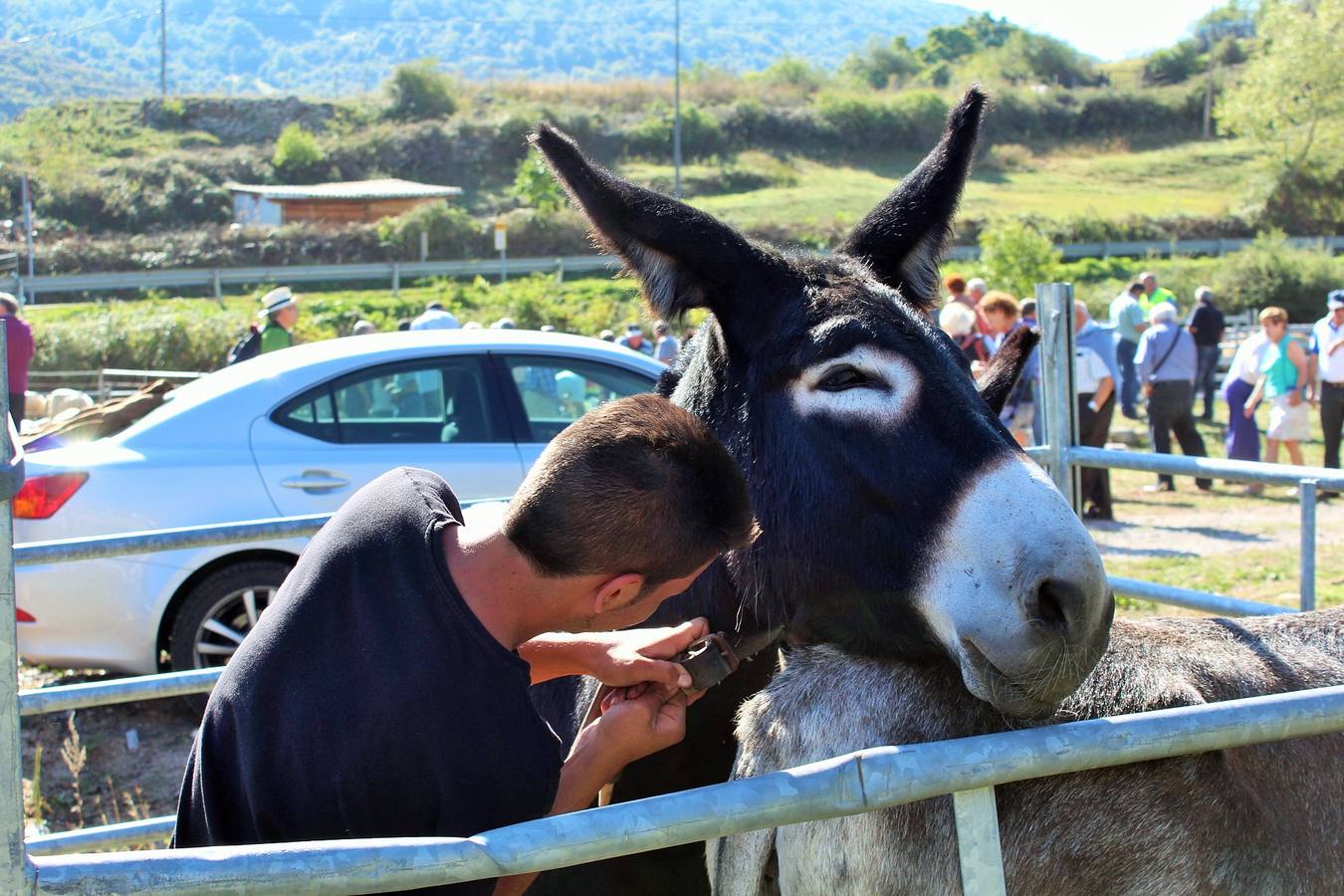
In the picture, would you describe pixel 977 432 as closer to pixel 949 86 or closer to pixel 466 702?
pixel 466 702

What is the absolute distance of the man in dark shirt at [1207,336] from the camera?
628 inches

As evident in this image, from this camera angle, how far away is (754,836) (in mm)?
2184

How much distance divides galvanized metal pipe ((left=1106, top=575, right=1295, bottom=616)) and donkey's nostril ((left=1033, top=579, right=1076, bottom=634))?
8.17ft

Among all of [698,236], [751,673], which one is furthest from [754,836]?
[698,236]

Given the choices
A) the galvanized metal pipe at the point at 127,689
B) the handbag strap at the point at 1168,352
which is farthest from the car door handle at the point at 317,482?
the handbag strap at the point at 1168,352

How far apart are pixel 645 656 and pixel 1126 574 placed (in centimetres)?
807

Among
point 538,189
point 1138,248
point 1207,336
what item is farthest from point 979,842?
point 538,189

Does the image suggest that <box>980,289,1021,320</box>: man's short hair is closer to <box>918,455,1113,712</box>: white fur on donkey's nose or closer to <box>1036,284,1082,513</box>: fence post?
<box>1036,284,1082,513</box>: fence post

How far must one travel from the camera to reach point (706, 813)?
57.2 inches

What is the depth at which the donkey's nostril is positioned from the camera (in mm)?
1825

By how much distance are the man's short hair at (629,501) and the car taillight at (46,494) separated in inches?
196

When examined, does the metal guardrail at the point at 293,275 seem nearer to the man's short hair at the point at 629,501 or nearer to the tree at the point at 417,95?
the man's short hair at the point at 629,501

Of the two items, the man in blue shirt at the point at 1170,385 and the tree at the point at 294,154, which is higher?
the tree at the point at 294,154

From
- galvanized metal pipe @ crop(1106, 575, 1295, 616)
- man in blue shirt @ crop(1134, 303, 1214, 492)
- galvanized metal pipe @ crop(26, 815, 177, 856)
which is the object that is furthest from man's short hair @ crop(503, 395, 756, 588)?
man in blue shirt @ crop(1134, 303, 1214, 492)
